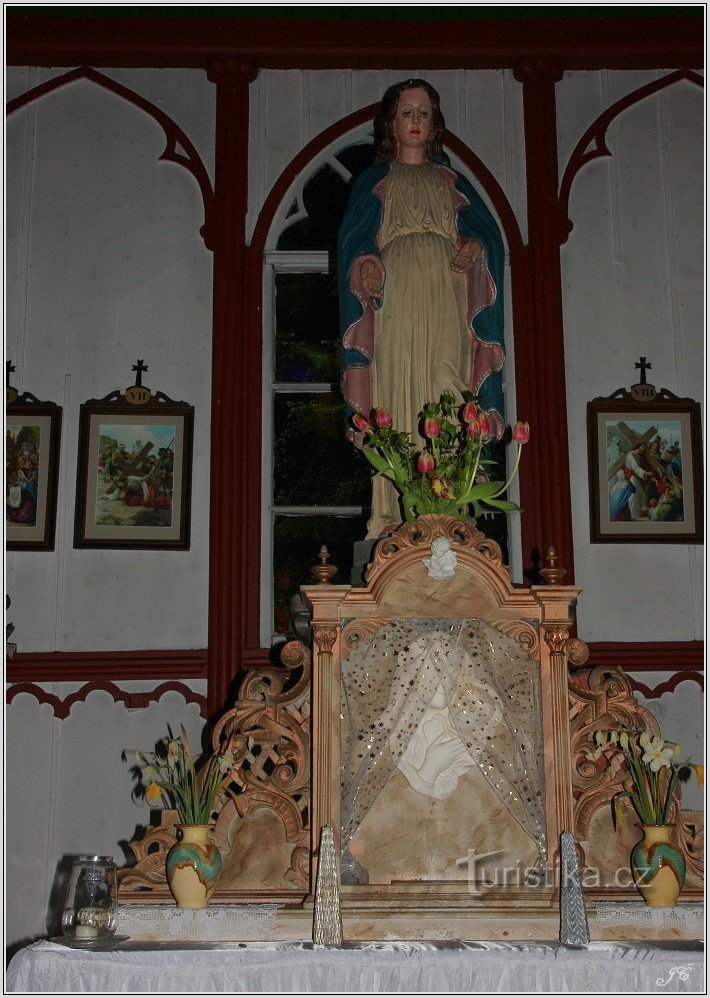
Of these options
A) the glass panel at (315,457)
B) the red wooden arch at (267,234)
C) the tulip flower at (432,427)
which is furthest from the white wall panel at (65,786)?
the tulip flower at (432,427)

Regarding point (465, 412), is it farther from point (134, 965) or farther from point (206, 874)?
point (134, 965)

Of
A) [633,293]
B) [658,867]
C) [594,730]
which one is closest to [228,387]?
[633,293]

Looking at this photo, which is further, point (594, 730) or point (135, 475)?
point (135, 475)

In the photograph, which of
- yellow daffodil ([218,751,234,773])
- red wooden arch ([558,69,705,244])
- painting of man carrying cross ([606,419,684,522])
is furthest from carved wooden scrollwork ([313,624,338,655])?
red wooden arch ([558,69,705,244])

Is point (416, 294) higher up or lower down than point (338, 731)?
higher up

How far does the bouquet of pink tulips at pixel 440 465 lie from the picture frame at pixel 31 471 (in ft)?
7.45

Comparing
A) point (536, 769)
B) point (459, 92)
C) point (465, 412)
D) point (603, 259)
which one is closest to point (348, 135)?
point (459, 92)

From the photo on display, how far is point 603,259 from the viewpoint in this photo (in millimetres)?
6000

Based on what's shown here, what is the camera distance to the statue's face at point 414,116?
453 cm

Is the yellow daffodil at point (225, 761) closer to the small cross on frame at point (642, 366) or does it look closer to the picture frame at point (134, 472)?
the picture frame at point (134, 472)

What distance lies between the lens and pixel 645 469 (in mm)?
5727

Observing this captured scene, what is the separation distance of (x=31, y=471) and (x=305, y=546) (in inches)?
52.8

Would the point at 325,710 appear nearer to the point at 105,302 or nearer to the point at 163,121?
the point at 105,302

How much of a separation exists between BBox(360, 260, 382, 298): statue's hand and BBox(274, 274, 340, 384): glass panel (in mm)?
1569
